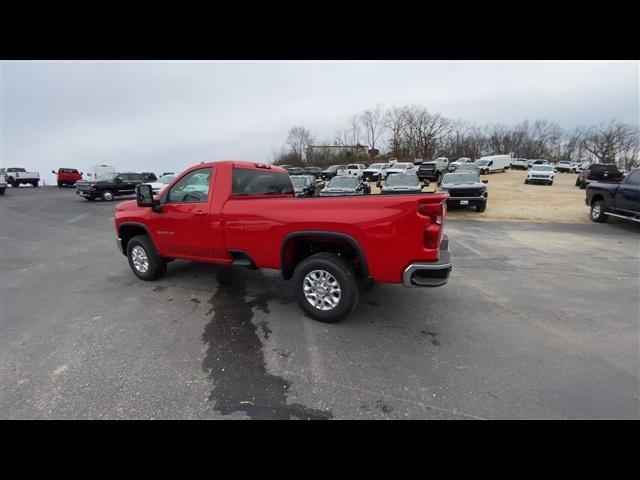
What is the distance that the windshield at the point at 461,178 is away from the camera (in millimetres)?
13783

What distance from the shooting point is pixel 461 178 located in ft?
45.9

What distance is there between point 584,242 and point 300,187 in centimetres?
1103

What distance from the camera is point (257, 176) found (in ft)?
15.2

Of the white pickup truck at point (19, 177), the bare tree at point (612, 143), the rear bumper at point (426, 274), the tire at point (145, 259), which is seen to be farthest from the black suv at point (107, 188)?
the bare tree at point (612, 143)

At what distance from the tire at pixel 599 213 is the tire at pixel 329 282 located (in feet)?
38.7

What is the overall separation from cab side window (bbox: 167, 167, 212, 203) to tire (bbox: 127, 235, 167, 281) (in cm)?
97

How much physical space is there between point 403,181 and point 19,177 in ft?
135

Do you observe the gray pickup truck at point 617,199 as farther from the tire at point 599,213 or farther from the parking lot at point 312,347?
the parking lot at point 312,347

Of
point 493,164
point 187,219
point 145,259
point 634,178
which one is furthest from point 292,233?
point 493,164

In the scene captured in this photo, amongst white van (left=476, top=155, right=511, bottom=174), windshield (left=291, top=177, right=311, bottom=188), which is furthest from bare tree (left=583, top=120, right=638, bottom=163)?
windshield (left=291, top=177, right=311, bottom=188)

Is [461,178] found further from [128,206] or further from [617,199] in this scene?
[128,206]

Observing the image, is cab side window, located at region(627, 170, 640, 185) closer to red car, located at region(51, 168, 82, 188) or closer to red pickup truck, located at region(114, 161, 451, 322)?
red pickup truck, located at region(114, 161, 451, 322)
